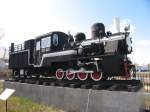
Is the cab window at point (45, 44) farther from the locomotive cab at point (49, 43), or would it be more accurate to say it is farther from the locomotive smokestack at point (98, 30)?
the locomotive smokestack at point (98, 30)

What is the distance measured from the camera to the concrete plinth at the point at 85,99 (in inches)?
407

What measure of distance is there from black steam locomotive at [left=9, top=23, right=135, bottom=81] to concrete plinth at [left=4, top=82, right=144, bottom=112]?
1234mm

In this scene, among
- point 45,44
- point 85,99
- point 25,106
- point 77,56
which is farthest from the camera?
point 45,44

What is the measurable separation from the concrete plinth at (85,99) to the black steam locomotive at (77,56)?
123 cm

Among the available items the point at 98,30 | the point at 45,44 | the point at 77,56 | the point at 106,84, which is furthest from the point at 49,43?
the point at 106,84

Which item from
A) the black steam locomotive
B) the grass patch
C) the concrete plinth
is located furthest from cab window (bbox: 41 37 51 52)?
the grass patch

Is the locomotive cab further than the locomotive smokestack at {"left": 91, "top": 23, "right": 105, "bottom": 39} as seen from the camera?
Yes

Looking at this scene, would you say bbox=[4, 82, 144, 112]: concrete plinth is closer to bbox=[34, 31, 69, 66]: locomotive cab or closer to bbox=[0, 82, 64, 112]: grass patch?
bbox=[0, 82, 64, 112]: grass patch

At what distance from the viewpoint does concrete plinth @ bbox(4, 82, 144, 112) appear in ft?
33.9

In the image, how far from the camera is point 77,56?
14680 mm

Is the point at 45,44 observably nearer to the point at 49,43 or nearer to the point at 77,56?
the point at 49,43

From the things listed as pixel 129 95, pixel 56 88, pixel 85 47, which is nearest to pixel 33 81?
pixel 56 88

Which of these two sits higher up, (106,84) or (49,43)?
(49,43)

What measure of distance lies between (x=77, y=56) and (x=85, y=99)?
10.7 ft
